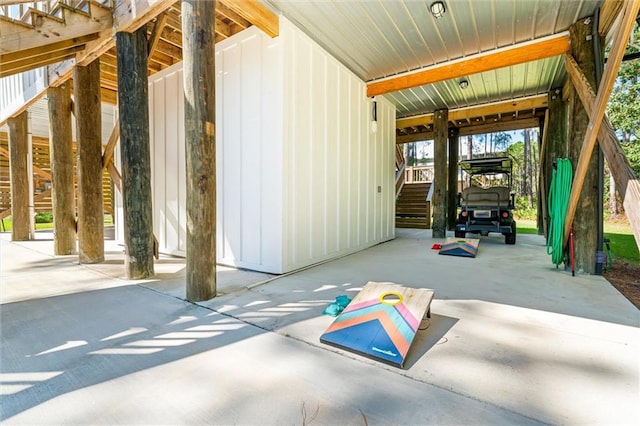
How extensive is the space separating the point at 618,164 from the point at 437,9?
268 cm

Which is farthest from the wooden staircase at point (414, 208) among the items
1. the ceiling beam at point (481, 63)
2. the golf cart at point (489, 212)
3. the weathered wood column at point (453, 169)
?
the ceiling beam at point (481, 63)

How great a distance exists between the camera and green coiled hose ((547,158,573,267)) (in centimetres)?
402

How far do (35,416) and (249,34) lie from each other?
4.59 m

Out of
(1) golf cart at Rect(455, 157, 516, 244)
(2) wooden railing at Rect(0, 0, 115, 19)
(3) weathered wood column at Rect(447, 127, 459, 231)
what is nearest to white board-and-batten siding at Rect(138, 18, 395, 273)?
(2) wooden railing at Rect(0, 0, 115, 19)

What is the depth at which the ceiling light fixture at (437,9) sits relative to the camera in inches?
142

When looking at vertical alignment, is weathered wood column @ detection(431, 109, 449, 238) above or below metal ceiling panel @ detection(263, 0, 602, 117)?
below

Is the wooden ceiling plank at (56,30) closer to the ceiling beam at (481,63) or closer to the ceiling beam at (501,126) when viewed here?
the ceiling beam at (481,63)

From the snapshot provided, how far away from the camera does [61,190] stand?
16.8 feet

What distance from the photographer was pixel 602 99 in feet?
10.2

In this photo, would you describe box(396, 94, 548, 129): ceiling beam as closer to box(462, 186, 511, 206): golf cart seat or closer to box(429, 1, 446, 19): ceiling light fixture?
box(462, 186, 511, 206): golf cart seat

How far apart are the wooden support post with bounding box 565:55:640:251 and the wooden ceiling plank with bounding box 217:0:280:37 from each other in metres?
3.99

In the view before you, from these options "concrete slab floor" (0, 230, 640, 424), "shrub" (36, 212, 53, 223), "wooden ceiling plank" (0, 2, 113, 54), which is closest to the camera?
"concrete slab floor" (0, 230, 640, 424)

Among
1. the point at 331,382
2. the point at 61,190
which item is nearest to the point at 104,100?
the point at 61,190

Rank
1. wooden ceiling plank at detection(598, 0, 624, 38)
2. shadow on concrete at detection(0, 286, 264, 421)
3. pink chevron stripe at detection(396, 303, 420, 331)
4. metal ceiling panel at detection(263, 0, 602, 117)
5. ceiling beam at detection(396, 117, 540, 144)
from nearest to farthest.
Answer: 1. shadow on concrete at detection(0, 286, 264, 421)
2. pink chevron stripe at detection(396, 303, 420, 331)
3. wooden ceiling plank at detection(598, 0, 624, 38)
4. metal ceiling panel at detection(263, 0, 602, 117)
5. ceiling beam at detection(396, 117, 540, 144)
